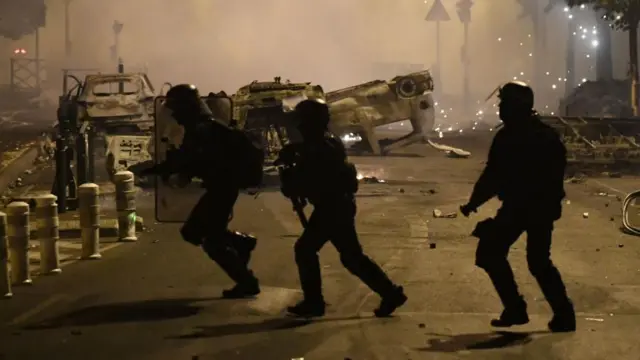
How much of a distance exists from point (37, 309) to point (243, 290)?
1.68m

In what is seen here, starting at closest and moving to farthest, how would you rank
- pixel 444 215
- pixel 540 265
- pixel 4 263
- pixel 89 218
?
pixel 540 265 → pixel 4 263 → pixel 89 218 → pixel 444 215

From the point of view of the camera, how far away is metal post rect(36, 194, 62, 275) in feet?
29.1

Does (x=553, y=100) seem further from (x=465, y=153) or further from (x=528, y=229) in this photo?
(x=528, y=229)

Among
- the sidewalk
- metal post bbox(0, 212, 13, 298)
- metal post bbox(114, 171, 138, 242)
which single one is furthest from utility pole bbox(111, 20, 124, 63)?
metal post bbox(0, 212, 13, 298)

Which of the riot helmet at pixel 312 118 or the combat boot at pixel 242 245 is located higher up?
the riot helmet at pixel 312 118

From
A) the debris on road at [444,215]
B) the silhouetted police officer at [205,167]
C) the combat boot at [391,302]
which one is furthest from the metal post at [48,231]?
the debris on road at [444,215]

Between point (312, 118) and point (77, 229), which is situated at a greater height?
point (312, 118)

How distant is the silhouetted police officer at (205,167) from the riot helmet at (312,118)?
83 cm

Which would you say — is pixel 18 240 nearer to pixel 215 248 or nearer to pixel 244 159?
pixel 215 248

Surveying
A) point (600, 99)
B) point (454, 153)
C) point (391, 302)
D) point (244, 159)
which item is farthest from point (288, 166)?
point (600, 99)

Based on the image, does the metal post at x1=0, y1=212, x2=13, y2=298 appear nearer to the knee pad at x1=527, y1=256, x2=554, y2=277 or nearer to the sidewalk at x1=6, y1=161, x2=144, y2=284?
the sidewalk at x1=6, y1=161, x2=144, y2=284

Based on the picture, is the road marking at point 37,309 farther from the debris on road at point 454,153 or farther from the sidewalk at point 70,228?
the debris on road at point 454,153

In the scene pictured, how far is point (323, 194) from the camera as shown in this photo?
716cm

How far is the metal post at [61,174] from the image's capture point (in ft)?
46.1
